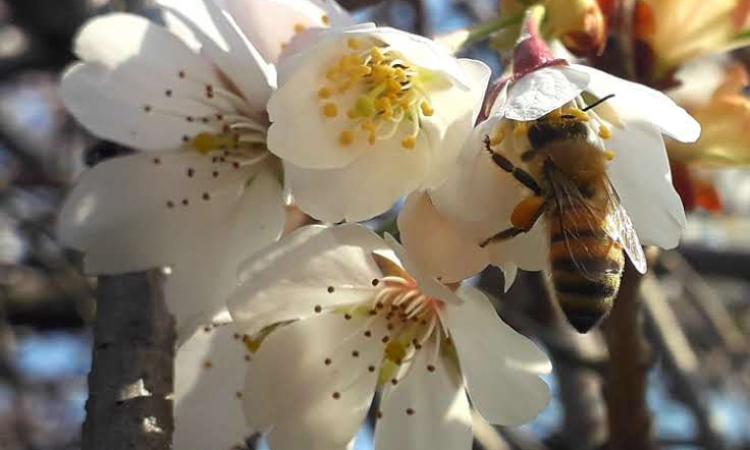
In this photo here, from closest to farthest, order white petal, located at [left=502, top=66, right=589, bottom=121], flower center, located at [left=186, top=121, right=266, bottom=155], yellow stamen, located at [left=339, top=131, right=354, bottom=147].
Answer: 1. white petal, located at [left=502, top=66, right=589, bottom=121]
2. yellow stamen, located at [left=339, top=131, right=354, bottom=147]
3. flower center, located at [left=186, top=121, right=266, bottom=155]

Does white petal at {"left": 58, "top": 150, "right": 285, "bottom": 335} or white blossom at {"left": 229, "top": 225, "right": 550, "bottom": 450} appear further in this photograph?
white petal at {"left": 58, "top": 150, "right": 285, "bottom": 335}

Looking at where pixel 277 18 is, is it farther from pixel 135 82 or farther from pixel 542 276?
pixel 542 276

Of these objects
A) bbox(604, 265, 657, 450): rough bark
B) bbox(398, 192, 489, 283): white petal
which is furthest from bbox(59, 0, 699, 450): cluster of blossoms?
bbox(604, 265, 657, 450): rough bark

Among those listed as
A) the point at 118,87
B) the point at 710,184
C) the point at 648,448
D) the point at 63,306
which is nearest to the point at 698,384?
the point at 648,448

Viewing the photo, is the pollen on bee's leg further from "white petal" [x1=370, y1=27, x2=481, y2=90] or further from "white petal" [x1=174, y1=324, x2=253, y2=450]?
"white petal" [x1=174, y1=324, x2=253, y2=450]

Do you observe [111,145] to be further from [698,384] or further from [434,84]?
[698,384]

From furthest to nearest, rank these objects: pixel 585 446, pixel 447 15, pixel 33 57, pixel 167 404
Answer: pixel 447 15 → pixel 33 57 → pixel 585 446 → pixel 167 404

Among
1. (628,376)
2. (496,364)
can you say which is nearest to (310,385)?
(496,364)

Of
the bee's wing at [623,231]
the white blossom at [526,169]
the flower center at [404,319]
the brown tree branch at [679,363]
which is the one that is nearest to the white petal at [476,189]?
the white blossom at [526,169]
